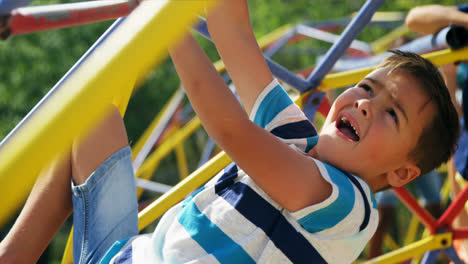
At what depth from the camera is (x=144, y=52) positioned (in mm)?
467

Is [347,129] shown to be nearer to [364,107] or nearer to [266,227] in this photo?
[364,107]

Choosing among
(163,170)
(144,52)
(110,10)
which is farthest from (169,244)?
(163,170)

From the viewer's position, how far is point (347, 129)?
3.12ft

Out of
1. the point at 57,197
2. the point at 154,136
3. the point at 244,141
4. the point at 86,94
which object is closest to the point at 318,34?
the point at 154,136

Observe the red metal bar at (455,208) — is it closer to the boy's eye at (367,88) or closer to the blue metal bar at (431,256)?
the blue metal bar at (431,256)

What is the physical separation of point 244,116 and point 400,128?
290 millimetres

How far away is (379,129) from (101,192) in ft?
1.62

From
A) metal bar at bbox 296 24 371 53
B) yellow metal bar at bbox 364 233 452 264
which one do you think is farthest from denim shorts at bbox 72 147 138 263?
metal bar at bbox 296 24 371 53

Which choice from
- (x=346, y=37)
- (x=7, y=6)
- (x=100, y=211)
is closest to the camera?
(x=7, y=6)

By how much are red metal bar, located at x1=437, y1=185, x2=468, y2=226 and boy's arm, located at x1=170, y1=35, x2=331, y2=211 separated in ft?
2.28

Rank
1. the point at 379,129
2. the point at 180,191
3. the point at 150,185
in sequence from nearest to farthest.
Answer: the point at 379,129, the point at 180,191, the point at 150,185

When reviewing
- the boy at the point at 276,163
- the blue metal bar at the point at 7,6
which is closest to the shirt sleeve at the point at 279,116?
the boy at the point at 276,163

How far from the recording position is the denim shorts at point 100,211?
1009 millimetres

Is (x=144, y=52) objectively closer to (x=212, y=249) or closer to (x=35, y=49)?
(x=212, y=249)
